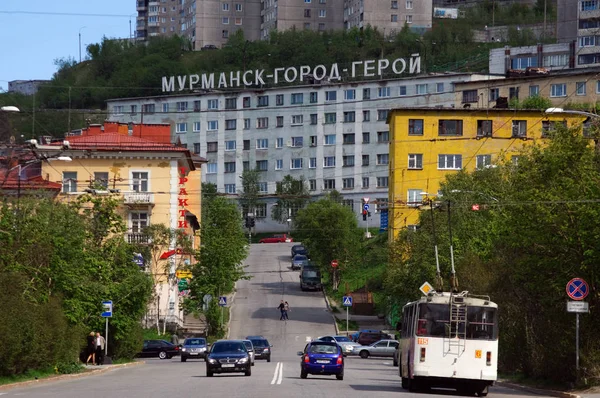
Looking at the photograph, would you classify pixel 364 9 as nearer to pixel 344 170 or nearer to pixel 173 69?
pixel 173 69

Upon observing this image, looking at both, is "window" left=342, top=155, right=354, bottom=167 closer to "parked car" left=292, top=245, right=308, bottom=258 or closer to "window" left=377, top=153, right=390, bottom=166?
"window" left=377, top=153, right=390, bottom=166

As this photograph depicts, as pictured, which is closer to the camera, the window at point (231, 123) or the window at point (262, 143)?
the window at point (231, 123)

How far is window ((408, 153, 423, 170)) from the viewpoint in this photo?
95188 mm

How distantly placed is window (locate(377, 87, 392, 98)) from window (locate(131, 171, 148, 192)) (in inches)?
2178

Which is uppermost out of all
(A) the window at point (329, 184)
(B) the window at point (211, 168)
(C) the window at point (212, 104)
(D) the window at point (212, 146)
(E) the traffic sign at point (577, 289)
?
(C) the window at point (212, 104)

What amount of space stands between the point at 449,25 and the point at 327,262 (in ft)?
279

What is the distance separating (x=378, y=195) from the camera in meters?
131

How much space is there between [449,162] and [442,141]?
185cm

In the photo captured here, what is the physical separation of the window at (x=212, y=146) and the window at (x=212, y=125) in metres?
1.63

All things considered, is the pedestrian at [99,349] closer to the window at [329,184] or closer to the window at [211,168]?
the window at [329,184]

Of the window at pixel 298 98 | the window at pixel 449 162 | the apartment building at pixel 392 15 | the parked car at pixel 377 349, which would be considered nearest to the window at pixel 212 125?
the window at pixel 298 98

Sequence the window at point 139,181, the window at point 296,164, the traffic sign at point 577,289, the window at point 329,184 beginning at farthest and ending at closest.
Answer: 1. the window at point 296,164
2. the window at point 329,184
3. the window at point 139,181
4. the traffic sign at point 577,289

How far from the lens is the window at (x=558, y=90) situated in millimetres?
115750

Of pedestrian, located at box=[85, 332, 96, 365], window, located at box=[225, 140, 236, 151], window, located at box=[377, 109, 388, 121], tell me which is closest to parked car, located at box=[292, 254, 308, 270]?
window, located at box=[377, 109, 388, 121]
